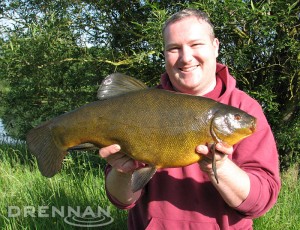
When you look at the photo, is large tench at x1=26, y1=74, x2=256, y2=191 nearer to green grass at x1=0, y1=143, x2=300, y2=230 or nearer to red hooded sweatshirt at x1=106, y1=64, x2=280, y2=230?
red hooded sweatshirt at x1=106, y1=64, x2=280, y2=230

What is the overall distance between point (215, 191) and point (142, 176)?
0.40m

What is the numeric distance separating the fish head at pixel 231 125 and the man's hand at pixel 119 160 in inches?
15.4

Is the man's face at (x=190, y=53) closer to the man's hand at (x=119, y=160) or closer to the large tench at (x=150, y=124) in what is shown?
the large tench at (x=150, y=124)

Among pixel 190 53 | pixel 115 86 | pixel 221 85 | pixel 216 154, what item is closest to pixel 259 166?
pixel 216 154

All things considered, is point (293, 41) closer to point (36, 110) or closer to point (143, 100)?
point (143, 100)

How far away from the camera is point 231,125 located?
5.49ft

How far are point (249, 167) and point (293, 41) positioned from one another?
206 centimetres

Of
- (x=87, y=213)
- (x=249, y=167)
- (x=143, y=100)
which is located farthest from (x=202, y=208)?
(x=87, y=213)

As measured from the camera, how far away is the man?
1.83m

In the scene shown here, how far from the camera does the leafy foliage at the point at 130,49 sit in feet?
11.4

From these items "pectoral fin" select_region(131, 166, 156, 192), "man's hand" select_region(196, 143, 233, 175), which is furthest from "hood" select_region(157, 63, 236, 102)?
"pectoral fin" select_region(131, 166, 156, 192)

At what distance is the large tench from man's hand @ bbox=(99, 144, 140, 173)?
0.11ft

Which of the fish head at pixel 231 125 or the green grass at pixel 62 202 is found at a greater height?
the fish head at pixel 231 125

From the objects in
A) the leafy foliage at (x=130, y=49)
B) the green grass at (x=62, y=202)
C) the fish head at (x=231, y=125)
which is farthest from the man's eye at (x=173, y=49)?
the green grass at (x=62, y=202)
